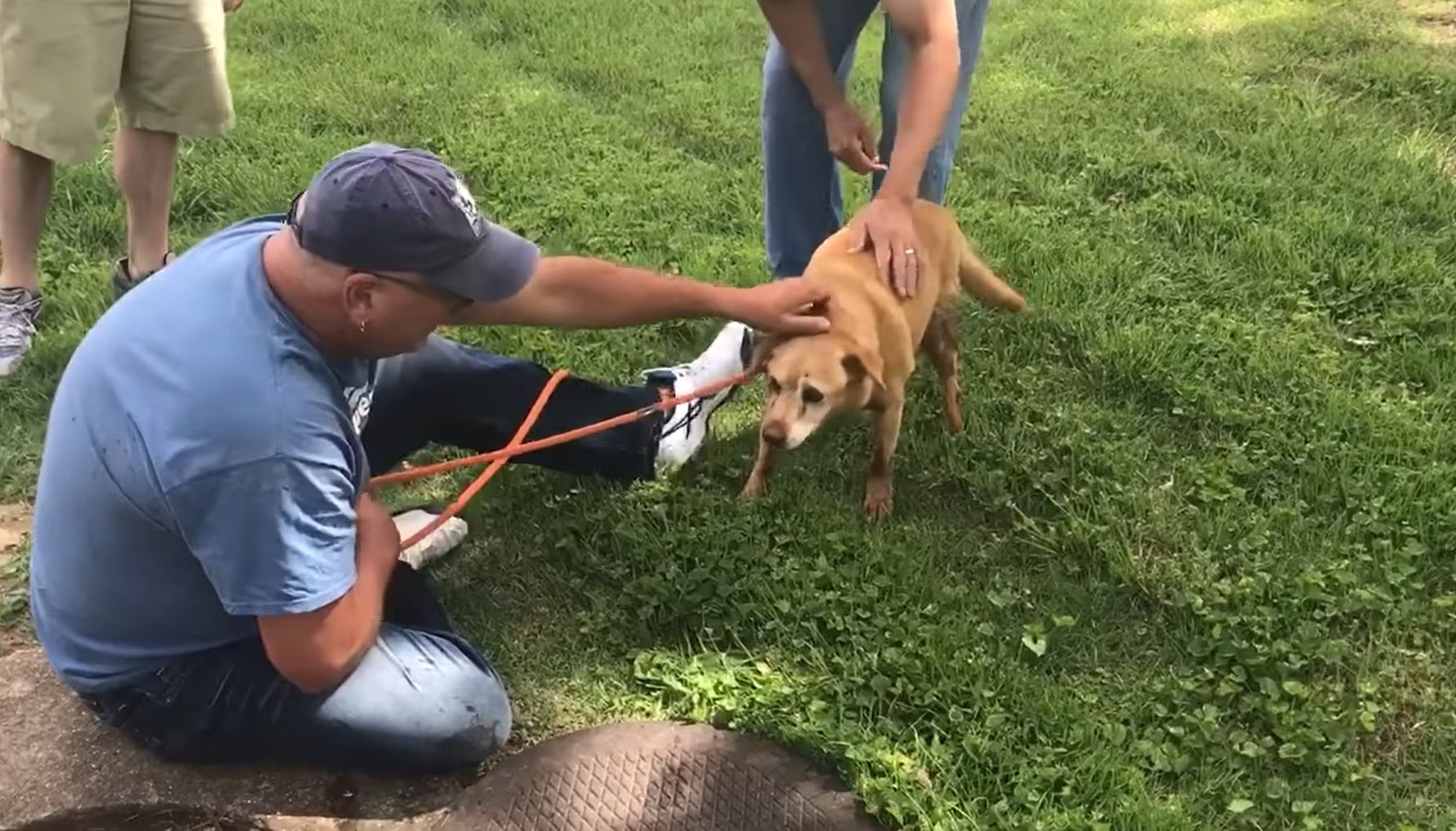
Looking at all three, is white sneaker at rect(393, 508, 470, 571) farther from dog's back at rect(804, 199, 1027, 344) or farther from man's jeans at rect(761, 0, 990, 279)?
man's jeans at rect(761, 0, 990, 279)

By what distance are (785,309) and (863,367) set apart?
24 cm

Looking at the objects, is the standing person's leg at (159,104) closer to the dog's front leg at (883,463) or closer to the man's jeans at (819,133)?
the man's jeans at (819,133)

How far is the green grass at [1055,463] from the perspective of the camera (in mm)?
2619

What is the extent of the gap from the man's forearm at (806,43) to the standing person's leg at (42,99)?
186 cm

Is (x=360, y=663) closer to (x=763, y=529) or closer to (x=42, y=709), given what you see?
(x=42, y=709)

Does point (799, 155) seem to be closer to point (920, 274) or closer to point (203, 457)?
point (920, 274)

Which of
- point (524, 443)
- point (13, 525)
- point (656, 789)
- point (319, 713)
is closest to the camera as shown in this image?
point (319, 713)

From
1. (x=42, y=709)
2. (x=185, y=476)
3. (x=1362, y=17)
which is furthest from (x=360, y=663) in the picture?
(x=1362, y=17)

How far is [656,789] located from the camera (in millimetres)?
2494

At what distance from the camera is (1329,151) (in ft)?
15.6

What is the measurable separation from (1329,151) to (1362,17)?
169cm

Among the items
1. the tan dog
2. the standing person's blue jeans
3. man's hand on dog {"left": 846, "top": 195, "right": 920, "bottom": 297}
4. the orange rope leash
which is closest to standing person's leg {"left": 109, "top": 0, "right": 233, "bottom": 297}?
the orange rope leash

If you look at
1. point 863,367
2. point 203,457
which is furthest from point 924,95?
point 203,457

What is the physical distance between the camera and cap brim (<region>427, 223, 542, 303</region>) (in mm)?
2023
